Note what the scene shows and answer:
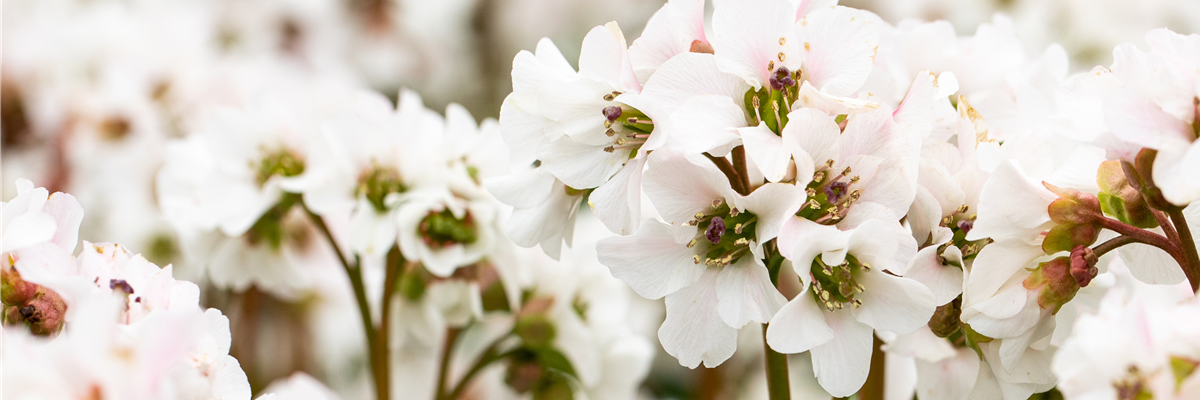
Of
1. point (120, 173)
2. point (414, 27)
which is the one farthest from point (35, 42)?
point (414, 27)

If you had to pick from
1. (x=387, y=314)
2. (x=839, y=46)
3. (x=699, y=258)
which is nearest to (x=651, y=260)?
(x=699, y=258)

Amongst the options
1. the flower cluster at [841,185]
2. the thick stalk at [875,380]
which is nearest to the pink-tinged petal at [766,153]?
the flower cluster at [841,185]

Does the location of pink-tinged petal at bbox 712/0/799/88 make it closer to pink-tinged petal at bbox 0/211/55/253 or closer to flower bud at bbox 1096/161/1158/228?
flower bud at bbox 1096/161/1158/228

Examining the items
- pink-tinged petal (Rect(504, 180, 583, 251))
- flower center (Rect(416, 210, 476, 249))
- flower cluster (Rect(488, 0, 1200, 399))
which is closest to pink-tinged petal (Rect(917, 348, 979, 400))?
flower cluster (Rect(488, 0, 1200, 399))

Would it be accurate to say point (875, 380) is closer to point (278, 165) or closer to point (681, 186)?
point (681, 186)

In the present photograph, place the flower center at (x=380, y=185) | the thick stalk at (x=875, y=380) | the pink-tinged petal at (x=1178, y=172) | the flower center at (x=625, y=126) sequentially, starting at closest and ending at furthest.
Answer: the pink-tinged petal at (x=1178, y=172) → the flower center at (x=625, y=126) → the thick stalk at (x=875, y=380) → the flower center at (x=380, y=185)

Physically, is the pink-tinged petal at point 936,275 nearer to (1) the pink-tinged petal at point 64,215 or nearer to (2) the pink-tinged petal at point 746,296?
(2) the pink-tinged petal at point 746,296
